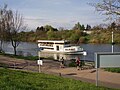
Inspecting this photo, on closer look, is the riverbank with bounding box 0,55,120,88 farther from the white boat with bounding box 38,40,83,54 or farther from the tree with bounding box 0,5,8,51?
the white boat with bounding box 38,40,83,54

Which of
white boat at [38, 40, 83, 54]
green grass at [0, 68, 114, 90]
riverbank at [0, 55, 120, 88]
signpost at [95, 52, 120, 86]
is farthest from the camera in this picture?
white boat at [38, 40, 83, 54]

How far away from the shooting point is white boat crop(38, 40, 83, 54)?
72.7 m

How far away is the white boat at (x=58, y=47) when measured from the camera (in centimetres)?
7269

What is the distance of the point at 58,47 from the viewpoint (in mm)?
76875

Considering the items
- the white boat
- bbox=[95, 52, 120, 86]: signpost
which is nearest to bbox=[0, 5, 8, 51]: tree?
the white boat

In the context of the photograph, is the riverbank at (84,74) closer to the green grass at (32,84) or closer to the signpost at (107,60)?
the signpost at (107,60)

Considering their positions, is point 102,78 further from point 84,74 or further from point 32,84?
point 32,84

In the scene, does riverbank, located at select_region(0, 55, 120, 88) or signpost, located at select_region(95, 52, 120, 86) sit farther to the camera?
riverbank, located at select_region(0, 55, 120, 88)

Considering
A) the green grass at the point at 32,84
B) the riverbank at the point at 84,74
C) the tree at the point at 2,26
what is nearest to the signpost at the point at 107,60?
the green grass at the point at 32,84

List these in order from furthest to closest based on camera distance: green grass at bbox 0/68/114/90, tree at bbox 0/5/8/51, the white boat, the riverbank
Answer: the white boat
tree at bbox 0/5/8/51
the riverbank
green grass at bbox 0/68/114/90

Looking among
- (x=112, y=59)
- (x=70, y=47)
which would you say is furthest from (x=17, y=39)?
(x=112, y=59)

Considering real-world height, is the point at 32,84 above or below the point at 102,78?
above

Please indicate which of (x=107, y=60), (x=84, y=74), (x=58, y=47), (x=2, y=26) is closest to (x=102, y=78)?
(x=84, y=74)

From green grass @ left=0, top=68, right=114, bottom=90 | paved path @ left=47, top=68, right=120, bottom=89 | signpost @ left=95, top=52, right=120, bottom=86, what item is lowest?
paved path @ left=47, top=68, right=120, bottom=89
